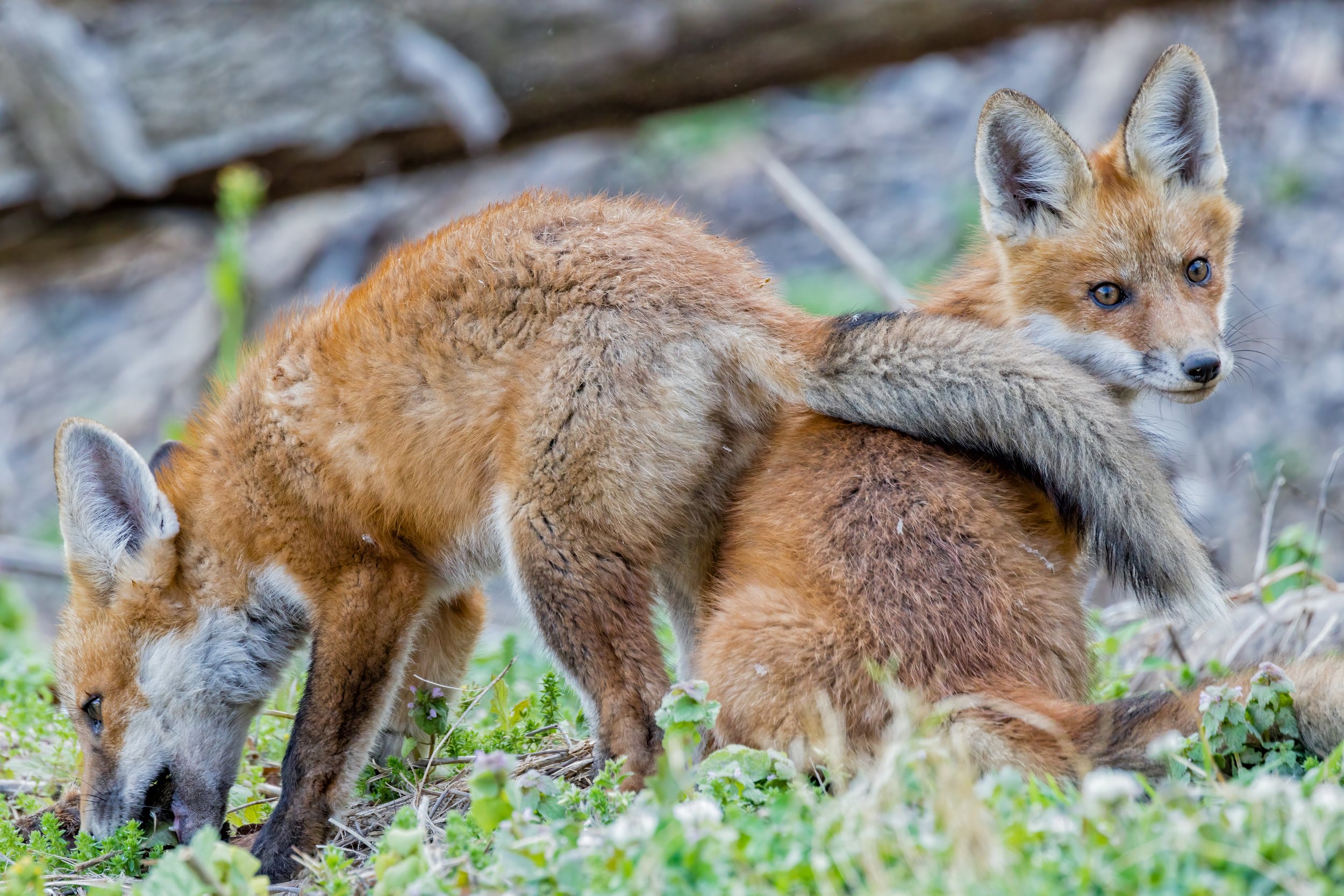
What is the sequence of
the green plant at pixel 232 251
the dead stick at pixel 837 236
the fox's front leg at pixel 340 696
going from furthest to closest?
the dead stick at pixel 837 236 < the green plant at pixel 232 251 < the fox's front leg at pixel 340 696

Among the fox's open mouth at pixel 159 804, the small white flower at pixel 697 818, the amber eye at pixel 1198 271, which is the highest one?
the amber eye at pixel 1198 271

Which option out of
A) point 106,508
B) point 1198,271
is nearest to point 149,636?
point 106,508

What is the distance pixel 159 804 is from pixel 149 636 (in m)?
0.66

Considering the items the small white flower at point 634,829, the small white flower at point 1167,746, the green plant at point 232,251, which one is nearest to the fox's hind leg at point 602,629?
the small white flower at point 634,829

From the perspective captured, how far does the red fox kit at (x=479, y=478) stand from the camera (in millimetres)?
3977

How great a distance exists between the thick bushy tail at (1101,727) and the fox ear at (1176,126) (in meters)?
2.19

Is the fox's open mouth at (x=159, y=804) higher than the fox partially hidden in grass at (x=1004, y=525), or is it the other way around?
the fox partially hidden in grass at (x=1004, y=525)

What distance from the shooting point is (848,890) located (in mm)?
→ 2467

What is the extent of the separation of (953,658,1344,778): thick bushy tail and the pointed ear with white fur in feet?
10.3

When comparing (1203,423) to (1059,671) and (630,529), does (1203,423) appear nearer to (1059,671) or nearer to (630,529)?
(1059,671)

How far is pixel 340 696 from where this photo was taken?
4395 millimetres

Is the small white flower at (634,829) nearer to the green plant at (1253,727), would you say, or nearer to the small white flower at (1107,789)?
the small white flower at (1107,789)

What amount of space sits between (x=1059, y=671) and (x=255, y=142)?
694cm

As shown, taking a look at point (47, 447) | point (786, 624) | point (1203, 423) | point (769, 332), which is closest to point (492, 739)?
point (786, 624)
